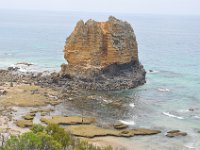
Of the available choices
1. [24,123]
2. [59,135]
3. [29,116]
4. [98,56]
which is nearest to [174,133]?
[59,135]

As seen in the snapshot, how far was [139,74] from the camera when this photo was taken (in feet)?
368

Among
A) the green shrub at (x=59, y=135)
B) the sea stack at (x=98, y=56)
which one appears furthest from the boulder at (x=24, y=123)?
the sea stack at (x=98, y=56)

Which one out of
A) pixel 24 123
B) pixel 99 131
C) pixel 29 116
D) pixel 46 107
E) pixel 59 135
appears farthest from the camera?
pixel 46 107

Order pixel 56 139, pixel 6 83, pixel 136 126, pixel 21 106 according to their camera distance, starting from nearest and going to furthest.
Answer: pixel 56 139, pixel 136 126, pixel 21 106, pixel 6 83

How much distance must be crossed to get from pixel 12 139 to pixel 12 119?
101ft

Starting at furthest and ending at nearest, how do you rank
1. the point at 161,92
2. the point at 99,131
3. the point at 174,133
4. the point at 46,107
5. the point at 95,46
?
the point at 95,46
the point at 161,92
the point at 46,107
the point at 174,133
the point at 99,131

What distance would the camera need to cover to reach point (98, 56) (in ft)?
346

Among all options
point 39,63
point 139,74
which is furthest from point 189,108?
point 39,63

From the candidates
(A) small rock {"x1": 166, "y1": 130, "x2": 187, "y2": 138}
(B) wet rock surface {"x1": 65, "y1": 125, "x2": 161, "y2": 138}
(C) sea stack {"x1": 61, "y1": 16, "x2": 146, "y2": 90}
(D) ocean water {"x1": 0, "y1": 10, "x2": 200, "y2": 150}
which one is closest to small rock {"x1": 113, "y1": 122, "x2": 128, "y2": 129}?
(B) wet rock surface {"x1": 65, "y1": 125, "x2": 161, "y2": 138}

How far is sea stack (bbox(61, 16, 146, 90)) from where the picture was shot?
105 m

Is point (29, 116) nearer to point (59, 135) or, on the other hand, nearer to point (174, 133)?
point (59, 135)

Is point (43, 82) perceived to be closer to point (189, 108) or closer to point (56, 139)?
point (189, 108)

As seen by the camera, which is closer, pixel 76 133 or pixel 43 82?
pixel 76 133

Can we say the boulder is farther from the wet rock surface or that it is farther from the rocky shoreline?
the wet rock surface
